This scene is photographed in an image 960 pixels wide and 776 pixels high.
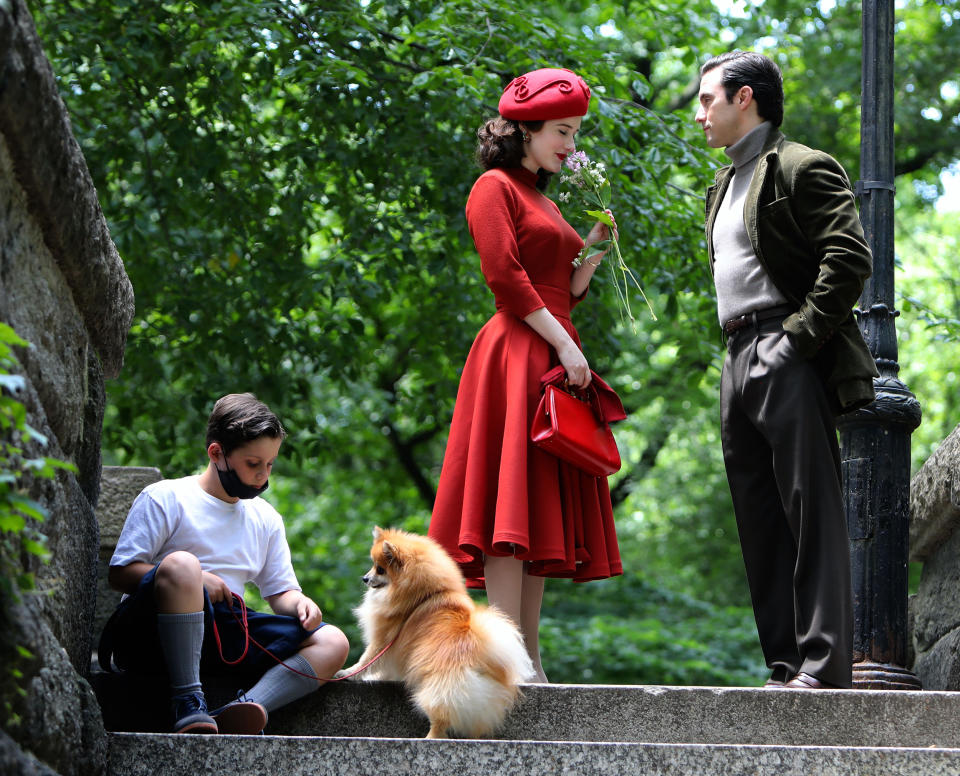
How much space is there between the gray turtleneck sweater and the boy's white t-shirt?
5.88 feet

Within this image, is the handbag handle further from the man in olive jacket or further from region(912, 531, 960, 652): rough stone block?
region(912, 531, 960, 652): rough stone block

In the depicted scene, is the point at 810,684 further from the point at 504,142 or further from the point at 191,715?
the point at 504,142

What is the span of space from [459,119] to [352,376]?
6.47 ft

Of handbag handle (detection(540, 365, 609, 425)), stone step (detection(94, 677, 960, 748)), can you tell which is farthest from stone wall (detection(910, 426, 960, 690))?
handbag handle (detection(540, 365, 609, 425))

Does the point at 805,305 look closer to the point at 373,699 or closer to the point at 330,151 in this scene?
the point at 373,699

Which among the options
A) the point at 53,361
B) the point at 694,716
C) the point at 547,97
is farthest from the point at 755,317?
the point at 53,361

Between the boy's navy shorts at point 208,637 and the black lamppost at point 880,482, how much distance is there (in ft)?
7.19

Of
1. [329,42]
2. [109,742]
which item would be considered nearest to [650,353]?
[329,42]

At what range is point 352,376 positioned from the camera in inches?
338

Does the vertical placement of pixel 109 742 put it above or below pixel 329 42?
below

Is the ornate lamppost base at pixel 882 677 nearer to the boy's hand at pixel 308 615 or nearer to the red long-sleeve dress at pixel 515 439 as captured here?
the red long-sleeve dress at pixel 515 439

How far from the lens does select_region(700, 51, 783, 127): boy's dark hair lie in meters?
4.48

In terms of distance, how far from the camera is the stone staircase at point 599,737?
297cm

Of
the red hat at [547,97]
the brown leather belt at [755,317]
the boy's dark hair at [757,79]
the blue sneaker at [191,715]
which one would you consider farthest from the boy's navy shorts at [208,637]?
the boy's dark hair at [757,79]
